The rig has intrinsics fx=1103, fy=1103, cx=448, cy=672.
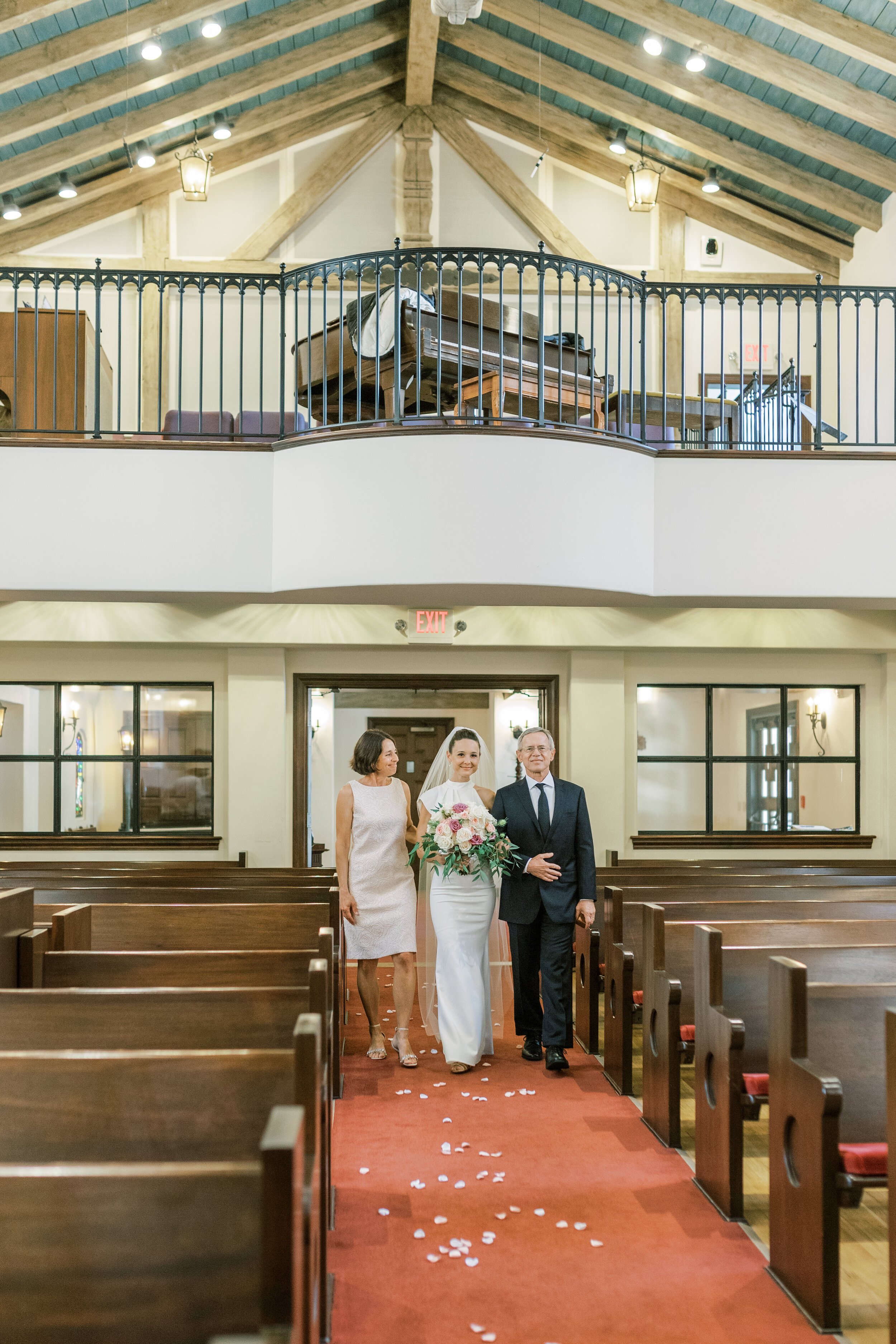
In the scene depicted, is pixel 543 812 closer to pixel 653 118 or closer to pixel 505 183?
pixel 653 118

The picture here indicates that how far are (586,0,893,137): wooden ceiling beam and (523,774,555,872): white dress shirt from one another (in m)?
5.78

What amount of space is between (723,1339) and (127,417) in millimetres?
8809

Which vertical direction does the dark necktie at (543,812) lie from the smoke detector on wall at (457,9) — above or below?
below

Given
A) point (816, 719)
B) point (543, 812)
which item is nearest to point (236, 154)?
point (816, 719)

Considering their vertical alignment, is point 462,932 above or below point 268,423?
below

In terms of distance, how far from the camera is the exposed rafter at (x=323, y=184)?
1012cm

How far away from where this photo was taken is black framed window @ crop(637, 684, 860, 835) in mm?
8852

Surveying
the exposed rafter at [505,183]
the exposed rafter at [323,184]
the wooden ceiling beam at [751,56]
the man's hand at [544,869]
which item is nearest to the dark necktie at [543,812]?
the man's hand at [544,869]

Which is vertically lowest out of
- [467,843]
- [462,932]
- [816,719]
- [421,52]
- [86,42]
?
[462,932]

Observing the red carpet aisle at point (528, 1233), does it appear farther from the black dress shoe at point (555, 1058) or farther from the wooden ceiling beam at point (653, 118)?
the wooden ceiling beam at point (653, 118)

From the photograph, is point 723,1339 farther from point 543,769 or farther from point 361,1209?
point 543,769

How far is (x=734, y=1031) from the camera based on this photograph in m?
3.33

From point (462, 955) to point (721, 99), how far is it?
7166mm

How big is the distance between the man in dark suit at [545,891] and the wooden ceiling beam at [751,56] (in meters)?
5.71
